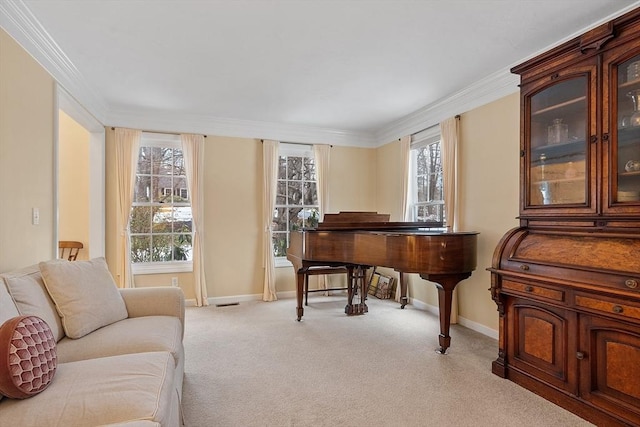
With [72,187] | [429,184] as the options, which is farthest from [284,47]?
[72,187]

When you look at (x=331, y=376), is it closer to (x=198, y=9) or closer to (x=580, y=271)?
(x=580, y=271)

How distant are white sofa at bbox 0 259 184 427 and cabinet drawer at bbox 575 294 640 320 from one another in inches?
89.8

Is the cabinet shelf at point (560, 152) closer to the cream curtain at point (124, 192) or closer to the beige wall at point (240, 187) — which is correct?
the beige wall at point (240, 187)

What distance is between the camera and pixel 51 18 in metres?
2.42

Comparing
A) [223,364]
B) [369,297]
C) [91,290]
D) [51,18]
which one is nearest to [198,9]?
[51,18]

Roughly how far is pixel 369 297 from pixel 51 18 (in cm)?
459

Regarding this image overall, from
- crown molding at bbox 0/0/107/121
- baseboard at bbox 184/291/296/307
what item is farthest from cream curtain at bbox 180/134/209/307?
crown molding at bbox 0/0/107/121

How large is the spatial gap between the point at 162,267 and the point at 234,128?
215cm

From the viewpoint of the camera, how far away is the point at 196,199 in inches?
186

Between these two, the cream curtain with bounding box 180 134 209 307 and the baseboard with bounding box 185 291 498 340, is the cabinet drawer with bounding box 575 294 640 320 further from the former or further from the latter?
the cream curtain with bounding box 180 134 209 307

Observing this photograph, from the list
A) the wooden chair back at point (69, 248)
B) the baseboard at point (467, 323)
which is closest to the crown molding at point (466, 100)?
the baseboard at point (467, 323)

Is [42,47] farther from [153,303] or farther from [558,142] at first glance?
[558,142]

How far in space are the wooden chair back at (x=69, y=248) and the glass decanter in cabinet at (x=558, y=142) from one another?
521 cm

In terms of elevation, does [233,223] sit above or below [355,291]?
above
